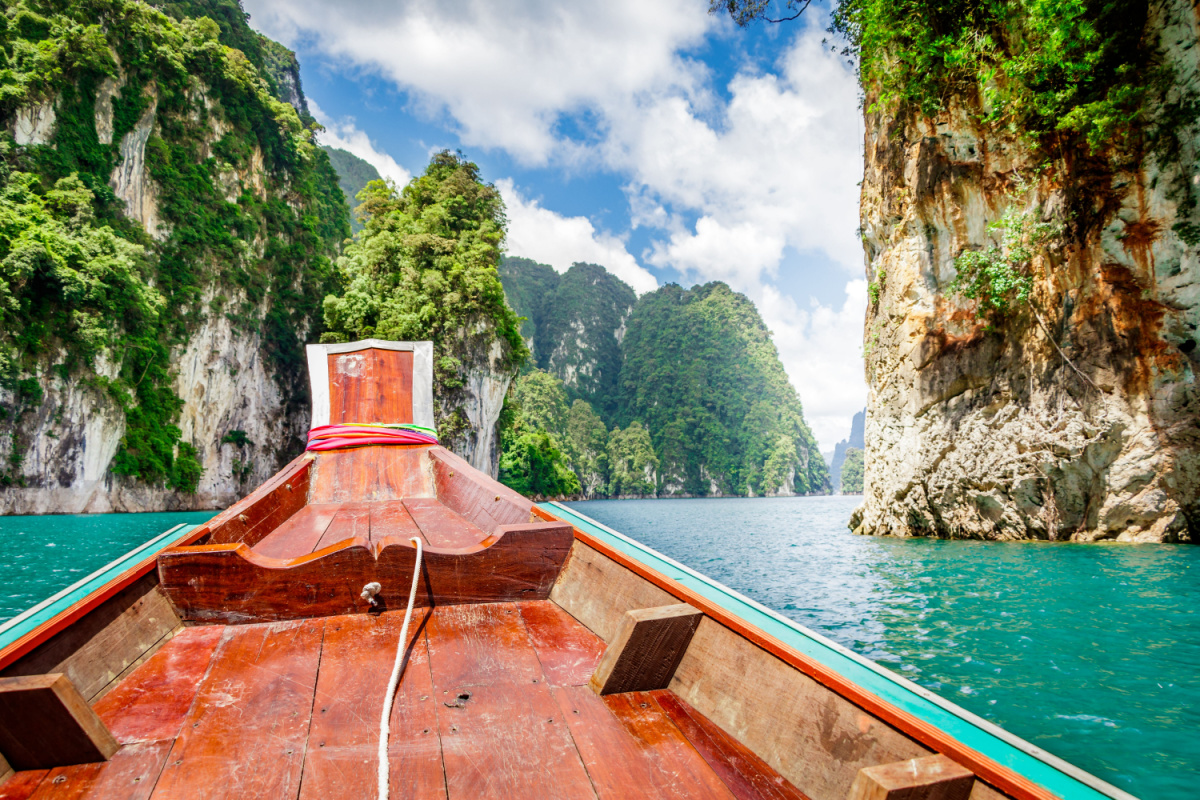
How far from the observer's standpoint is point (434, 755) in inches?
52.4

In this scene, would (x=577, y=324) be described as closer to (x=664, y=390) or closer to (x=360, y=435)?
(x=664, y=390)

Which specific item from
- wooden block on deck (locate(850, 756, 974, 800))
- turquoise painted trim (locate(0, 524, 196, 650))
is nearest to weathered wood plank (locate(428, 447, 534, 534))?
turquoise painted trim (locate(0, 524, 196, 650))

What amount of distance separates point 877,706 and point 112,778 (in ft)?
5.09

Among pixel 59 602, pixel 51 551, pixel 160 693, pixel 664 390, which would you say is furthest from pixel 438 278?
pixel 664 390

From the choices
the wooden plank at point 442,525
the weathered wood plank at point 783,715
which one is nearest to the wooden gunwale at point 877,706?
the weathered wood plank at point 783,715

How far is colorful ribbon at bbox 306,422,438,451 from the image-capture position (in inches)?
160

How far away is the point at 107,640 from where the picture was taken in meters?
1.59

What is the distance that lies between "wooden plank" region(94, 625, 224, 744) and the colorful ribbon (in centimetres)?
234

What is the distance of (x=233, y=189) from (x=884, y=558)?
31332mm

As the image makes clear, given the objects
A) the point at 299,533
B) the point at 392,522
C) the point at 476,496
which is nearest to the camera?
the point at 299,533

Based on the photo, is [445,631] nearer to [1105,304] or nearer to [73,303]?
[1105,304]

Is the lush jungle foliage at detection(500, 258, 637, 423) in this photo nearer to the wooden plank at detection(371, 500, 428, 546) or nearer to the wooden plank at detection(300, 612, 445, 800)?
the wooden plank at detection(371, 500, 428, 546)

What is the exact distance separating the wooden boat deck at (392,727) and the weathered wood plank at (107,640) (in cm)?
5

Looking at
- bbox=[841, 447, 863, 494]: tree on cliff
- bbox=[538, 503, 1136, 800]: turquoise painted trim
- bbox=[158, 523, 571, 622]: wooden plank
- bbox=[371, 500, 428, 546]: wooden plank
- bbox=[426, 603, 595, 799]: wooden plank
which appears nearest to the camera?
bbox=[538, 503, 1136, 800]: turquoise painted trim
